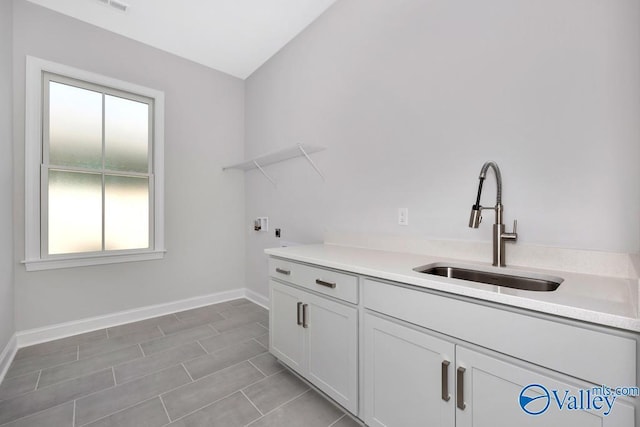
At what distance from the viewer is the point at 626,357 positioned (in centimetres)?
71

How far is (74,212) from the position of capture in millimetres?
2545

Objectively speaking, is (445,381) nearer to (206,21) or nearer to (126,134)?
(206,21)

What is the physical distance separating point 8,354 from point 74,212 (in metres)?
1.17

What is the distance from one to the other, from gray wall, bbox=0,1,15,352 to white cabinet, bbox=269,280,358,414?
1959 millimetres

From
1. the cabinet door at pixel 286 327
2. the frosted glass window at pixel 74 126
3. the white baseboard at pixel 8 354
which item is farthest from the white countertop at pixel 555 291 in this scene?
the frosted glass window at pixel 74 126

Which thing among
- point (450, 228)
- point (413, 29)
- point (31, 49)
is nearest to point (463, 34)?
point (413, 29)

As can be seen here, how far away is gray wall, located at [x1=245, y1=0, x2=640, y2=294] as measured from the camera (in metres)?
1.16

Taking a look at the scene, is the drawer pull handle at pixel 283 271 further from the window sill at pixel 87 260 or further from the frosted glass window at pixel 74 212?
the frosted glass window at pixel 74 212

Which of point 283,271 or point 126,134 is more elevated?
point 126,134

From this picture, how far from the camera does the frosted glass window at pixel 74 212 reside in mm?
2451

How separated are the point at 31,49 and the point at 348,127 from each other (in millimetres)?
2751

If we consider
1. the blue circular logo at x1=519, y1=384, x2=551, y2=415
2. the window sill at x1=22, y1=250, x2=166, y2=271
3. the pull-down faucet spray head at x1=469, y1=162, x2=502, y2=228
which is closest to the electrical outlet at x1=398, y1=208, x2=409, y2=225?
the pull-down faucet spray head at x1=469, y1=162, x2=502, y2=228

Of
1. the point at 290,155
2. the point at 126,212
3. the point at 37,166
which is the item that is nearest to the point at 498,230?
the point at 290,155

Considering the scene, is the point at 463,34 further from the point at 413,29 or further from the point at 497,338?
the point at 497,338
